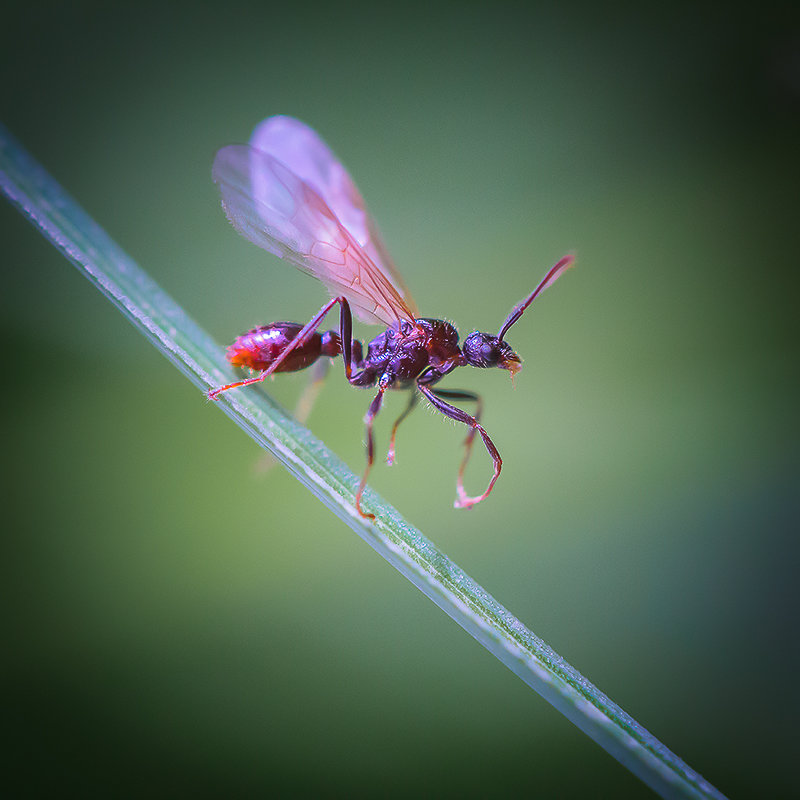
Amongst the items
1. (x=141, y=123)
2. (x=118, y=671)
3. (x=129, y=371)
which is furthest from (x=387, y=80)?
(x=118, y=671)

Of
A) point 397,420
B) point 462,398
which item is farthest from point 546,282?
point 397,420

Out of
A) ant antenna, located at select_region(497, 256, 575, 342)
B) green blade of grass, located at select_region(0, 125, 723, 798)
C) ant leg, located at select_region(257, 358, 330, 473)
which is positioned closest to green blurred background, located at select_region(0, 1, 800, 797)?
ant leg, located at select_region(257, 358, 330, 473)

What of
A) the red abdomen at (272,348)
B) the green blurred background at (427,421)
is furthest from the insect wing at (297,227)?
the green blurred background at (427,421)

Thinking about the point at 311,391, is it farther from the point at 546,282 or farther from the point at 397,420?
the point at 546,282

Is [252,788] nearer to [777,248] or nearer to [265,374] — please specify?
[265,374]

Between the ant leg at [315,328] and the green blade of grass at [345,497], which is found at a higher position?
the ant leg at [315,328]

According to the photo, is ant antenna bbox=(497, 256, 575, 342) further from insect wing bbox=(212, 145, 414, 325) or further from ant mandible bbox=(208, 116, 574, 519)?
insect wing bbox=(212, 145, 414, 325)

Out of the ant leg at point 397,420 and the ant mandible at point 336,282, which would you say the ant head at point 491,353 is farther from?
the ant leg at point 397,420
